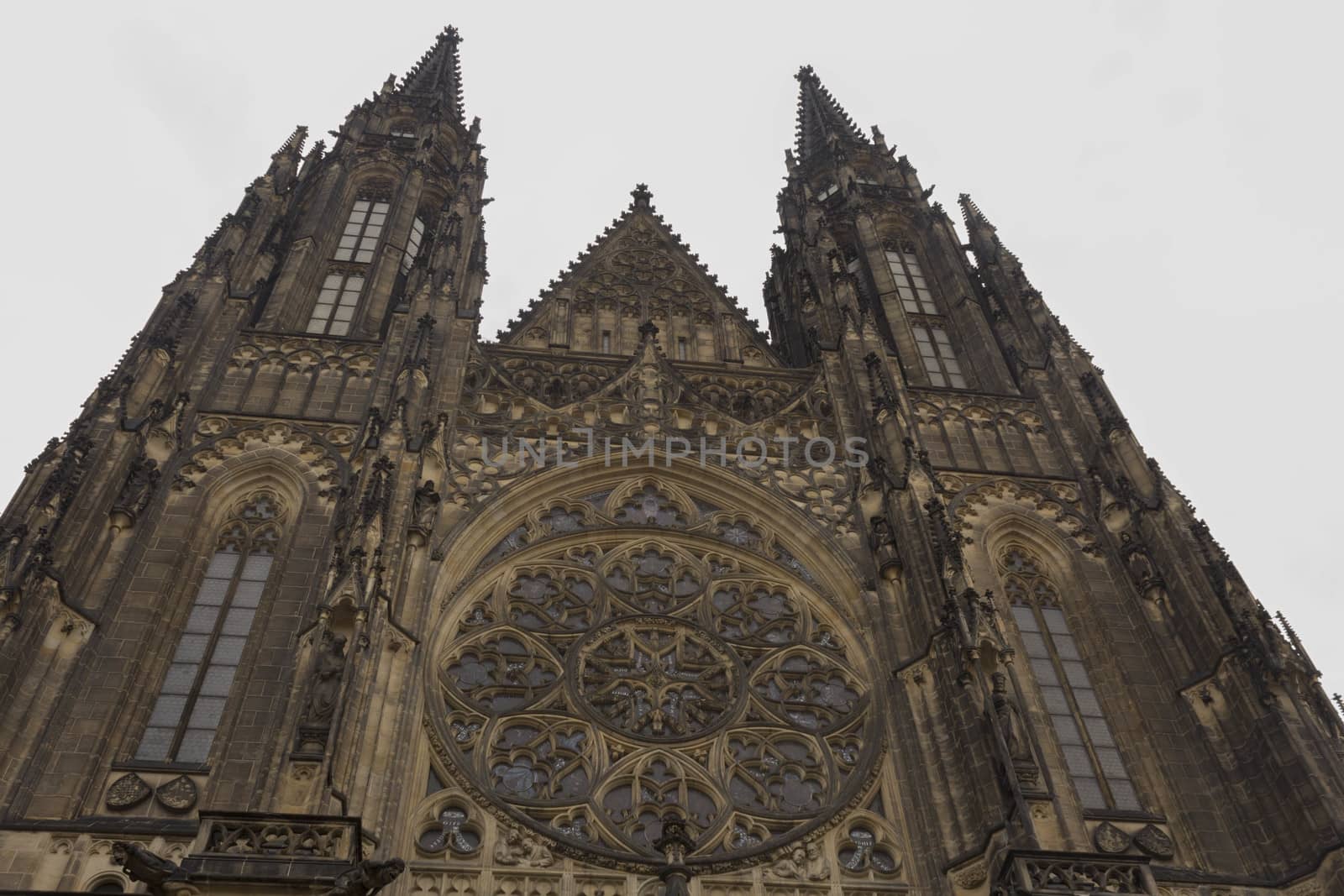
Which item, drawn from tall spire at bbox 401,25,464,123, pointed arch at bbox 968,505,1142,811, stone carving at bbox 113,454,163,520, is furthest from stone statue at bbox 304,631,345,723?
tall spire at bbox 401,25,464,123

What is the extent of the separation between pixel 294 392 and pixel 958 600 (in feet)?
33.9

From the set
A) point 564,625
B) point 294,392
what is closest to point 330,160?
point 294,392

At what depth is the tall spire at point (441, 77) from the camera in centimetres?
3106

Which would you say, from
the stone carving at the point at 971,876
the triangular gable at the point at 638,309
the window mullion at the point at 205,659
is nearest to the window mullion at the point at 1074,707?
the stone carving at the point at 971,876

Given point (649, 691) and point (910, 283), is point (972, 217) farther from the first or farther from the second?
point (649, 691)

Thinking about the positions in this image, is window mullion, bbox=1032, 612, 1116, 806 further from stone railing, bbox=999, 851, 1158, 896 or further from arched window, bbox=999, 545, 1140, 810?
stone railing, bbox=999, 851, 1158, 896

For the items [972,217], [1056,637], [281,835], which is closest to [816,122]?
[972,217]

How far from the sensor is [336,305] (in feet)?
72.2

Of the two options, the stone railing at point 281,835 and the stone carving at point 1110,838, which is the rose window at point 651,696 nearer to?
the stone carving at point 1110,838

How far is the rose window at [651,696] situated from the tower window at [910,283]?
9.15 meters

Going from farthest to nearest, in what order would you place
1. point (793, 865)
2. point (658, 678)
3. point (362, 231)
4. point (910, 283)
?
1. point (910, 283)
2. point (362, 231)
3. point (658, 678)
4. point (793, 865)

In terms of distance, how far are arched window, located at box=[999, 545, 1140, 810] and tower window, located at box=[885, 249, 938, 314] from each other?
7664 mm

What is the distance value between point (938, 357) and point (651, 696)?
10701 millimetres

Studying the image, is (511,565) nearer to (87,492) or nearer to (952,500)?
(87,492)
